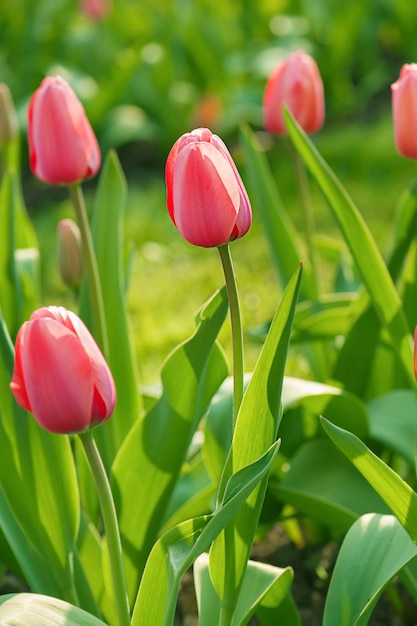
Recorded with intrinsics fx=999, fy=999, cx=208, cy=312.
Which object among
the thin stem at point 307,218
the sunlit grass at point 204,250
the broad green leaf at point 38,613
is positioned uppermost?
the thin stem at point 307,218

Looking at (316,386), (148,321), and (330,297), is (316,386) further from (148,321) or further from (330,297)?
(148,321)

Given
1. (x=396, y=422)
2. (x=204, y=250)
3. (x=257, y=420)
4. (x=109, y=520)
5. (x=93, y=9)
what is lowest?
(x=204, y=250)

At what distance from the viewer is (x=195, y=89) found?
5.65 metres

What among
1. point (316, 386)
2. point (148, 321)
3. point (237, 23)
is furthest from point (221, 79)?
point (316, 386)

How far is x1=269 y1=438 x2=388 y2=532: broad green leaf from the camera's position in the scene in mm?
1647

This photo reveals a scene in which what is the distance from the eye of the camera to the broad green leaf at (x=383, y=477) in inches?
46.8

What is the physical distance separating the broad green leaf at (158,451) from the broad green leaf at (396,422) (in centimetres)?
32

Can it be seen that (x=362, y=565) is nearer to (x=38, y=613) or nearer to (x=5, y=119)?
(x=38, y=613)

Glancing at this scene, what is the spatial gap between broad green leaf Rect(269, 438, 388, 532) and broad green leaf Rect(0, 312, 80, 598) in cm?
38

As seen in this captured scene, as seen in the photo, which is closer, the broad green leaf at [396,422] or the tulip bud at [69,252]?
the broad green leaf at [396,422]

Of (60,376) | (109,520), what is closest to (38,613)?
(109,520)

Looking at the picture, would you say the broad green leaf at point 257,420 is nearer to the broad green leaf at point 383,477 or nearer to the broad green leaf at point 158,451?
the broad green leaf at point 383,477

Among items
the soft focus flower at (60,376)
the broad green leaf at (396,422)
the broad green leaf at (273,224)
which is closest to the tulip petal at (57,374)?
the soft focus flower at (60,376)

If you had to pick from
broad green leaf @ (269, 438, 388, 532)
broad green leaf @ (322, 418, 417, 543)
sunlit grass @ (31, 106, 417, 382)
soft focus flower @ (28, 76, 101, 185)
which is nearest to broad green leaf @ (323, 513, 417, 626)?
broad green leaf @ (322, 418, 417, 543)
